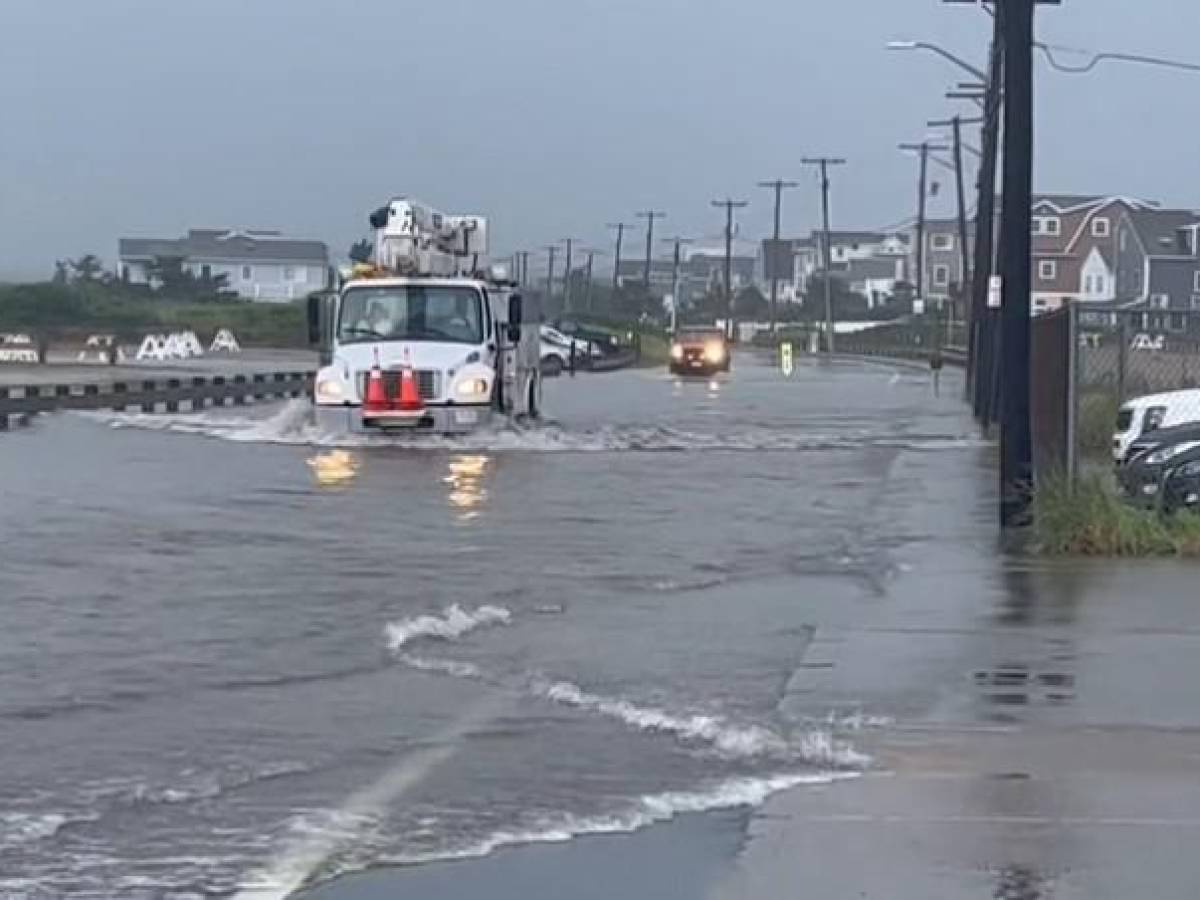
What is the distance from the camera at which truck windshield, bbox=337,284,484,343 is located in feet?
115

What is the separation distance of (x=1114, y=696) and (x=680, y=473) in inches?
709

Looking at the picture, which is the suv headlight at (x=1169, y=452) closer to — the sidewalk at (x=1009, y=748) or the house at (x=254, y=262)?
the sidewalk at (x=1009, y=748)

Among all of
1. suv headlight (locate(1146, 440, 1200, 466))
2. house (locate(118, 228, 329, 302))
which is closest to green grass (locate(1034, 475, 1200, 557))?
suv headlight (locate(1146, 440, 1200, 466))

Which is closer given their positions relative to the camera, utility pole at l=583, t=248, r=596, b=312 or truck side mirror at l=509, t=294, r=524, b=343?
truck side mirror at l=509, t=294, r=524, b=343

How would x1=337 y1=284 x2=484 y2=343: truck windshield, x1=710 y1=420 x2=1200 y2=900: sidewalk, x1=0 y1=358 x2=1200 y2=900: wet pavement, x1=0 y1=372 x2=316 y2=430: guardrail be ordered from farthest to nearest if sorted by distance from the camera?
x1=0 y1=372 x2=316 y2=430: guardrail
x1=337 y1=284 x2=484 y2=343: truck windshield
x1=0 y1=358 x2=1200 y2=900: wet pavement
x1=710 y1=420 x2=1200 y2=900: sidewalk

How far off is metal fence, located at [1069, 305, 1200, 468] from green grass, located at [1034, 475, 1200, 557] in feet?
2.15

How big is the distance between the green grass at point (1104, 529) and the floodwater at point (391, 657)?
1.31m

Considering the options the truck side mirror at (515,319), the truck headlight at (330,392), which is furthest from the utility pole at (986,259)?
the truck headlight at (330,392)

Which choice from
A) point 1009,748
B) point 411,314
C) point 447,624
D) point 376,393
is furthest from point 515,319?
point 1009,748

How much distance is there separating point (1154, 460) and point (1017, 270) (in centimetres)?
235

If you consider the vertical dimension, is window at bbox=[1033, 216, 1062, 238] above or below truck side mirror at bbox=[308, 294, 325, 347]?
above

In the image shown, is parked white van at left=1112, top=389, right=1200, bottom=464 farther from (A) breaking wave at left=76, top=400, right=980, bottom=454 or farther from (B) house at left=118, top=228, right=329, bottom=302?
(B) house at left=118, top=228, right=329, bottom=302

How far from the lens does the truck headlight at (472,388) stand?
113 ft

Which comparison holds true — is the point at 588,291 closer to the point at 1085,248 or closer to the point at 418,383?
the point at 1085,248
